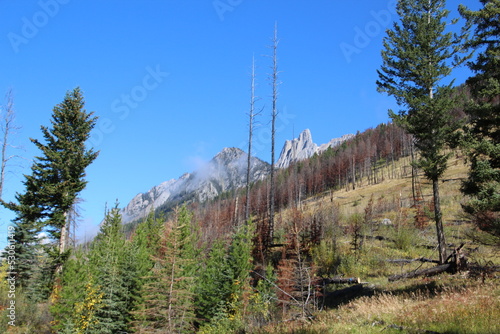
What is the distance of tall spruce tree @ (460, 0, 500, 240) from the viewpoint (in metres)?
11.9

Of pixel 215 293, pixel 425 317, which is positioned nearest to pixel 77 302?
pixel 215 293

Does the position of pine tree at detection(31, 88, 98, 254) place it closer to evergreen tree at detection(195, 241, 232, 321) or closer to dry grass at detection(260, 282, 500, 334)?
evergreen tree at detection(195, 241, 232, 321)

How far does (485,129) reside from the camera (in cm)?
1317

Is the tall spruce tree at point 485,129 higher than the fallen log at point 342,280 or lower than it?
higher

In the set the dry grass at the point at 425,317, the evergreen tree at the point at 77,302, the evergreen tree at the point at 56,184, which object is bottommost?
the evergreen tree at the point at 77,302

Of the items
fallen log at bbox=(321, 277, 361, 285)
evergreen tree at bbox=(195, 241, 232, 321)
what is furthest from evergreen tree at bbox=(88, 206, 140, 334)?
fallen log at bbox=(321, 277, 361, 285)

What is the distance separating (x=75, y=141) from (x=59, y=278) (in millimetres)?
10031

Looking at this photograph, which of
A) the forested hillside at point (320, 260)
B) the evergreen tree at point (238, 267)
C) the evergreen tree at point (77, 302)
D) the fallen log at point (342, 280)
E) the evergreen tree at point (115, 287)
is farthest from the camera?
the fallen log at point (342, 280)

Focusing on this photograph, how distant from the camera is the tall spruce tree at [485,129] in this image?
38.9ft

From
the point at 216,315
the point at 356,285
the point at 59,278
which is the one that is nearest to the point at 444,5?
the point at 356,285

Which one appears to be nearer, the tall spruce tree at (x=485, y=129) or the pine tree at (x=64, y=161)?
Answer: the tall spruce tree at (x=485, y=129)

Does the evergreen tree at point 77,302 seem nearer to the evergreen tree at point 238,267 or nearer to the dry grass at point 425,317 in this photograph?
the evergreen tree at point 238,267

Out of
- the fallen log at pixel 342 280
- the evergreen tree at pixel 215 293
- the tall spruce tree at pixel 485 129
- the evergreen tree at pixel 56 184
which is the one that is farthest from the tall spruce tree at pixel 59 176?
the tall spruce tree at pixel 485 129

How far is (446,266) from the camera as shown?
14.8 metres
